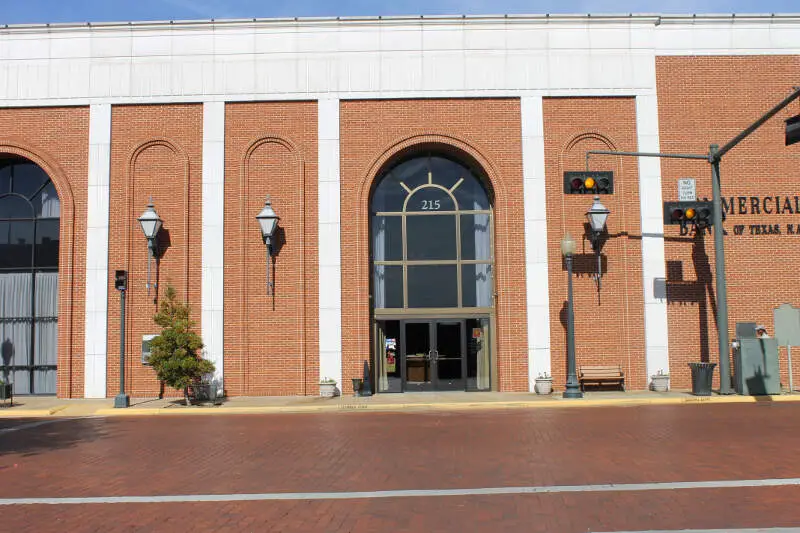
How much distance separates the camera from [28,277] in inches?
869

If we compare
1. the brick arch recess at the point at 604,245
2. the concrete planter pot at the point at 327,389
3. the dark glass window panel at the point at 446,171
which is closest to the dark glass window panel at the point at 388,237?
the dark glass window panel at the point at 446,171

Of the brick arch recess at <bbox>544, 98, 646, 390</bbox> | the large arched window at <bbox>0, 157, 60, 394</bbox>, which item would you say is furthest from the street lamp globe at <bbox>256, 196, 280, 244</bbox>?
the brick arch recess at <bbox>544, 98, 646, 390</bbox>

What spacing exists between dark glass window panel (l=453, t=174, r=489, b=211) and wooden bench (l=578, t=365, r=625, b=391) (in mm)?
5614

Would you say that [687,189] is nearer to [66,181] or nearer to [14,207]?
[66,181]

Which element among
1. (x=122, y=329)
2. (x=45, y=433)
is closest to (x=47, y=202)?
(x=122, y=329)

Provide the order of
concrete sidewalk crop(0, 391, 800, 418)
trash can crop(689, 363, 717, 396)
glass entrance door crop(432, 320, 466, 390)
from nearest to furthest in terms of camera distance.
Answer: concrete sidewalk crop(0, 391, 800, 418)
trash can crop(689, 363, 717, 396)
glass entrance door crop(432, 320, 466, 390)

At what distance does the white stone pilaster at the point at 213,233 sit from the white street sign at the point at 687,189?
13.1 m

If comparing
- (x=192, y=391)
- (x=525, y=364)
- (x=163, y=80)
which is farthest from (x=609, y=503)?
(x=163, y=80)

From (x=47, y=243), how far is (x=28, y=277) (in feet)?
3.80

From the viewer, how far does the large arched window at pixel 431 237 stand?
22.1 m

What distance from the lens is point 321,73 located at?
70.9 ft

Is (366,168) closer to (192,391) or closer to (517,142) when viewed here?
(517,142)

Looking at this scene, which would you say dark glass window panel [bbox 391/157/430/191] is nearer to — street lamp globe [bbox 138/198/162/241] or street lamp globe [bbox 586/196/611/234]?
street lamp globe [bbox 586/196/611/234]

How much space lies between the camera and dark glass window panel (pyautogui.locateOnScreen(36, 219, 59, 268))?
22.0m
